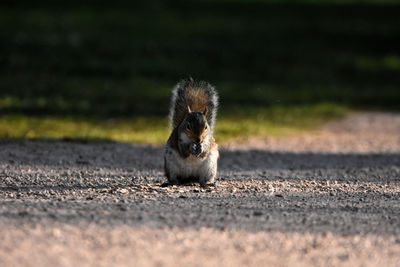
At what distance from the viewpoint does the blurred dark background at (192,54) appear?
1493cm

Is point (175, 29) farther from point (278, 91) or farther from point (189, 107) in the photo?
point (189, 107)

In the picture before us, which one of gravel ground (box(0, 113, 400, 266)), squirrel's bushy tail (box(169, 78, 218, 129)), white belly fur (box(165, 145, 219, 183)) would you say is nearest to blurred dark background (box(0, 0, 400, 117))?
gravel ground (box(0, 113, 400, 266))

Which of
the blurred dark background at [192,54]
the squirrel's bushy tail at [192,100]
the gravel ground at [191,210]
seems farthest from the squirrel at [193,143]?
the blurred dark background at [192,54]

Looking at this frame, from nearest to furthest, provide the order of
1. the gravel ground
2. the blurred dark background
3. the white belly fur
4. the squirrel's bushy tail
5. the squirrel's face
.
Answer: the gravel ground
the squirrel's face
the white belly fur
the squirrel's bushy tail
the blurred dark background

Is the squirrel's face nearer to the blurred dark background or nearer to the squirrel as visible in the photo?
the squirrel

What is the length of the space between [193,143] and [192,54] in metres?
13.4

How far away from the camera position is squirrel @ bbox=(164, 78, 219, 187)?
6.36 m

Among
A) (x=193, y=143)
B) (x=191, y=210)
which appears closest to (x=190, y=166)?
(x=193, y=143)

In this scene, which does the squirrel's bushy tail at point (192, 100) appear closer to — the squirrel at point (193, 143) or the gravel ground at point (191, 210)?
the squirrel at point (193, 143)

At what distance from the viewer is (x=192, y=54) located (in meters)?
19.5

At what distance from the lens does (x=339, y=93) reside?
16.9 meters

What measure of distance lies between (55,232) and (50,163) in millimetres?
3613

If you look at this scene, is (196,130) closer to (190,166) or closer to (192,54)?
(190,166)

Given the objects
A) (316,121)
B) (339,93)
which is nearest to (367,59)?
(339,93)
